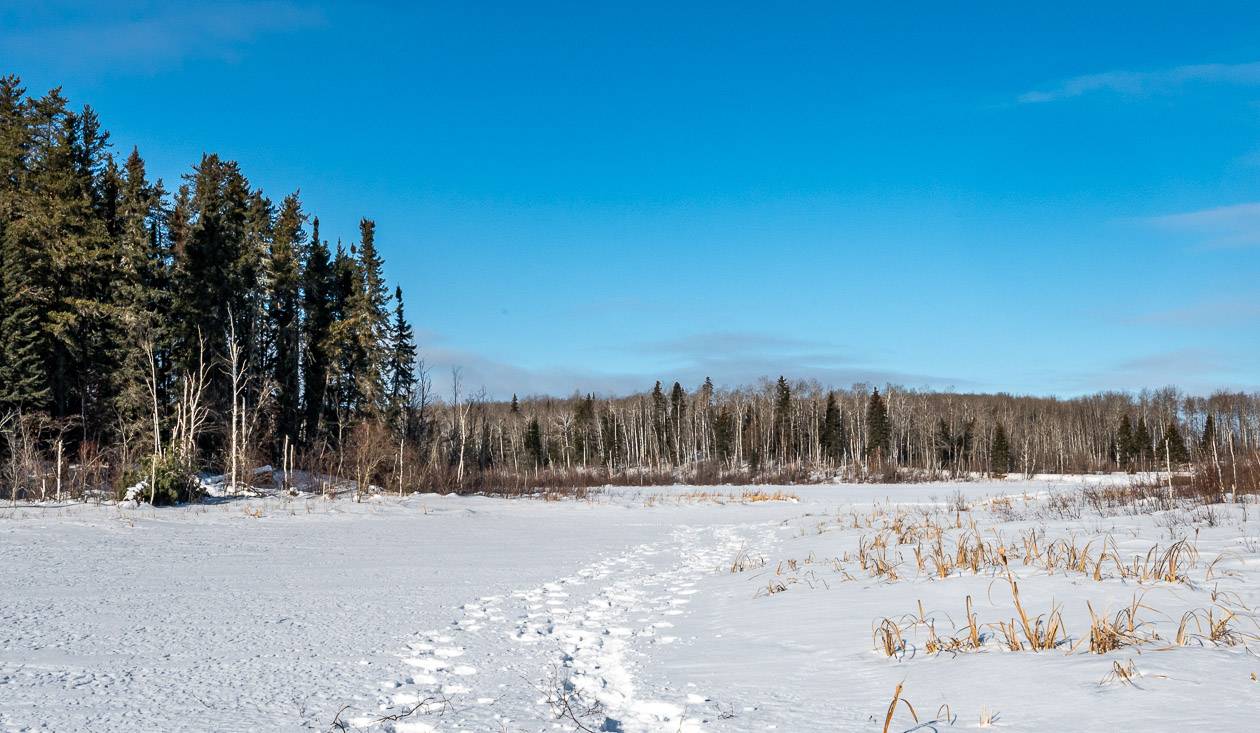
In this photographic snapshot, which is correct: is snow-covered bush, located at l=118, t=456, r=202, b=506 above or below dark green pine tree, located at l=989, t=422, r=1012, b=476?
above

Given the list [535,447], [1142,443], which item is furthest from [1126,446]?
[535,447]

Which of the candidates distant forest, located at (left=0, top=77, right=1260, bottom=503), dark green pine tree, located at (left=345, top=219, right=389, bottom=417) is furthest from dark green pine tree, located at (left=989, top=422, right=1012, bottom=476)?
dark green pine tree, located at (left=345, top=219, right=389, bottom=417)

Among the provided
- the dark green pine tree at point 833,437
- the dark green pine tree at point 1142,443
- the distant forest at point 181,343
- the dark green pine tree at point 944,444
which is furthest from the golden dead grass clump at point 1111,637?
the dark green pine tree at point 1142,443

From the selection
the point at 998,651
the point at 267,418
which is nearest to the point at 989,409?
the point at 267,418

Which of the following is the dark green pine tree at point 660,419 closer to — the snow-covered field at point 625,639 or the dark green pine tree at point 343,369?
the dark green pine tree at point 343,369

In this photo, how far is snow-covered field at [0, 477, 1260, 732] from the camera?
365 cm

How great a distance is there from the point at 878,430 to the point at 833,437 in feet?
15.3

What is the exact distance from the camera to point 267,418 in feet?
120

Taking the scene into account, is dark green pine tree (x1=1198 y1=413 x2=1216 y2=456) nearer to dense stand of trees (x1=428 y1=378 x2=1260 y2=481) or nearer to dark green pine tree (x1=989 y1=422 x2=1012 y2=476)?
dense stand of trees (x1=428 y1=378 x2=1260 y2=481)

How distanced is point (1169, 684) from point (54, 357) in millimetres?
35849

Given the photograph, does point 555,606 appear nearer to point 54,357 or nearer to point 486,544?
point 486,544

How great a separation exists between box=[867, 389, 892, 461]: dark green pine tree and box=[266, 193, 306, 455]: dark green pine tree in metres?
56.2

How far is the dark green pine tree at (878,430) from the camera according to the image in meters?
76.6

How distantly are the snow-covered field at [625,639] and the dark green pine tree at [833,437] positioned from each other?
2677 inches
